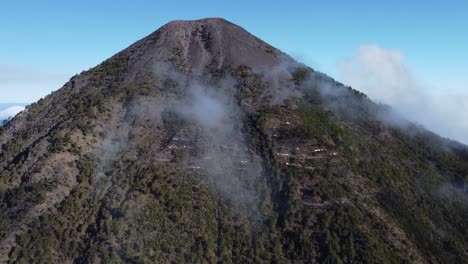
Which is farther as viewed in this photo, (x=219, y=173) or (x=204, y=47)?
(x=204, y=47)

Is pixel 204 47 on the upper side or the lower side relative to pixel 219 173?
upper

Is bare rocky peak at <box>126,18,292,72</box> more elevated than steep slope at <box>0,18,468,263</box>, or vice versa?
bare rocky peak at <box>126,18,292,72</box>

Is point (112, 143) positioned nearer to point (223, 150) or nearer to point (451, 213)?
point (223, 150)

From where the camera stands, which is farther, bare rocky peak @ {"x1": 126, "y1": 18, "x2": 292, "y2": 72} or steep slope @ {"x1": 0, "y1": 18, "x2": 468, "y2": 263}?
bare rocky peak @ {"x1": 126, "y1": 18, "x2": 292, "y2": 72}

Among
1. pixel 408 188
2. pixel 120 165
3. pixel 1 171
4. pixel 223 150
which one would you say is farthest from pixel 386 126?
pixel 1 171
